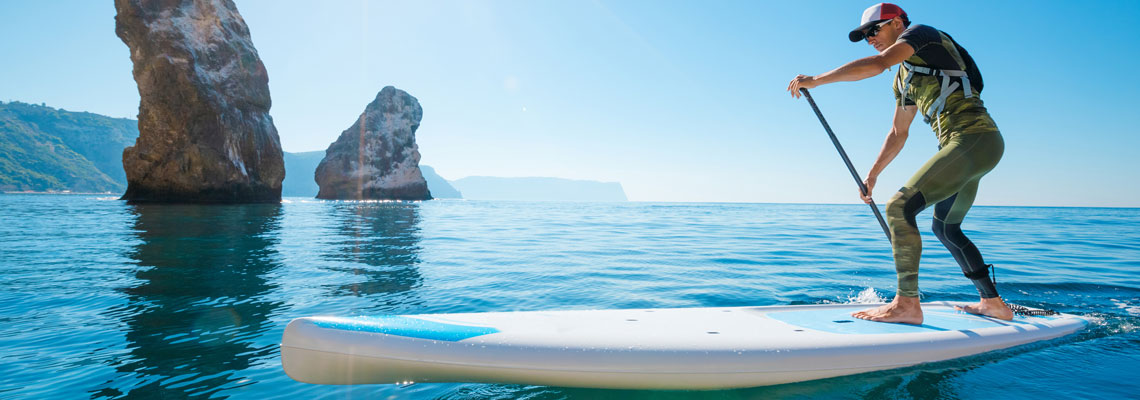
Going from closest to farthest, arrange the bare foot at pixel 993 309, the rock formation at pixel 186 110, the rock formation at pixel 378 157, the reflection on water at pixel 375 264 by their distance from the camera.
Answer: the bare foot at pixel 993 309 < the reflection on water at pixel 375 264 < the rock formation at pixel 186 110 < the rock formation at pixel 378 157

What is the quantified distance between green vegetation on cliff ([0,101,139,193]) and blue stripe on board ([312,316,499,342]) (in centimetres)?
13550

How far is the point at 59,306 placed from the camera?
3.92 m

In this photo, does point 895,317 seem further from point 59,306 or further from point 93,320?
point 59,306

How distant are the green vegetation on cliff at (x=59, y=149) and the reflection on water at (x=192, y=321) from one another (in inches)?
5106

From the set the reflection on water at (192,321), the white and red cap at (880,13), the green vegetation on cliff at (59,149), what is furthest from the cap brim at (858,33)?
the green vegetation on cliff at (59,149)

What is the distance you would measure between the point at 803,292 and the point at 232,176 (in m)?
38.8

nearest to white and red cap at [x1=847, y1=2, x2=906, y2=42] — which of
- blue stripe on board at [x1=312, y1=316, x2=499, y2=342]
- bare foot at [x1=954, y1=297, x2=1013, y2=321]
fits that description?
bare foot at [x1=954, y1=297, x2=1013, y2=321]

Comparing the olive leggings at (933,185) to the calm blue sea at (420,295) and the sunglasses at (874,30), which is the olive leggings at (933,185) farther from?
the sunglasses at (874,30)

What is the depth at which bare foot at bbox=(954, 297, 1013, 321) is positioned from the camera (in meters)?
3.19

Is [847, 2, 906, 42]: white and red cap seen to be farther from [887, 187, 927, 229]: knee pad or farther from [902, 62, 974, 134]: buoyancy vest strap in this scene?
[887, 187, 927, 229]: knee pad

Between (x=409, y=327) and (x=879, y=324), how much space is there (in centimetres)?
291

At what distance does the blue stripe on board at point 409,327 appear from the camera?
1.92 metres

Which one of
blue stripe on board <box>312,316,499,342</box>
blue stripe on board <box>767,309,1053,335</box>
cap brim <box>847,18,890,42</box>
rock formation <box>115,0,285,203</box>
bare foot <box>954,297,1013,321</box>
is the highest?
rock formation <box>115,0,285,203</box>

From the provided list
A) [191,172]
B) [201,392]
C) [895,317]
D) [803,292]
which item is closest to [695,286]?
[803,292]
